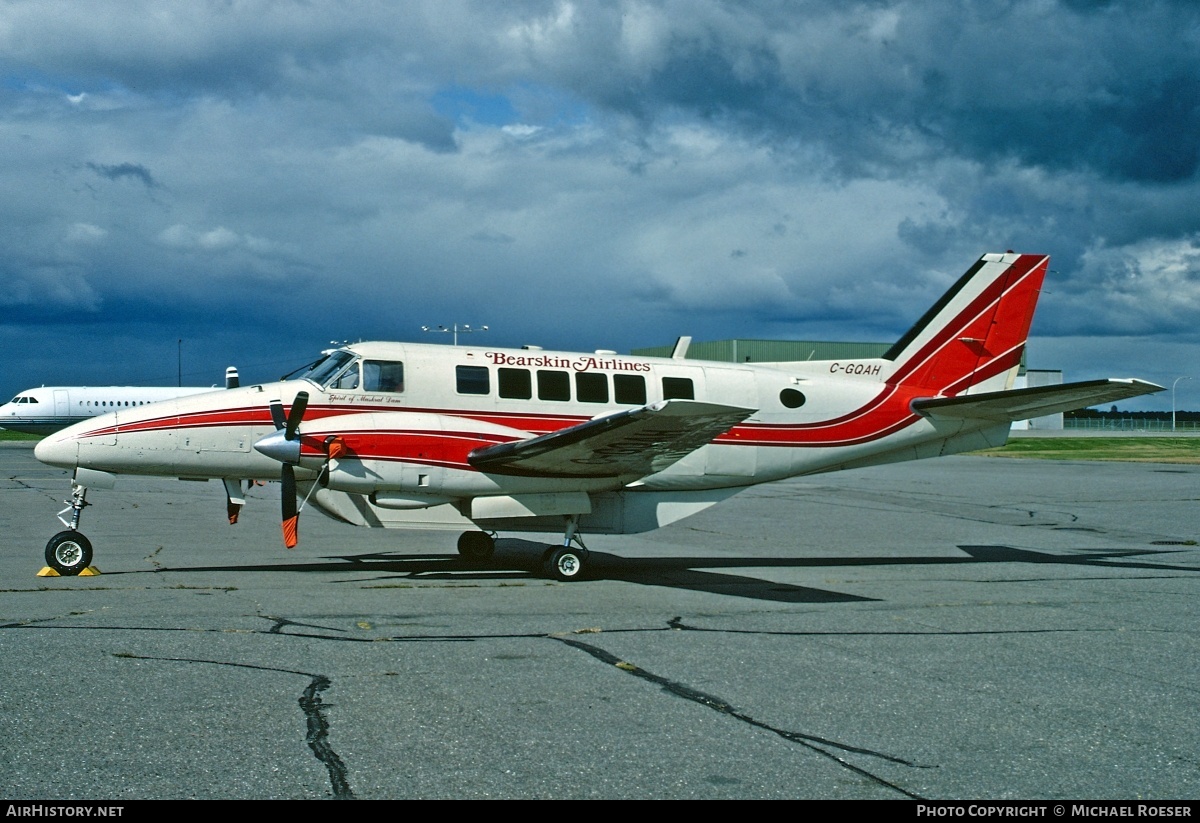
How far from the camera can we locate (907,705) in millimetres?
7473

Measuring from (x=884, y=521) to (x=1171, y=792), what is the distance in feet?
62.5

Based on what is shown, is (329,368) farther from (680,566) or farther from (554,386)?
(680,566)

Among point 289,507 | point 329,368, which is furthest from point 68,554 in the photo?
point 329,368

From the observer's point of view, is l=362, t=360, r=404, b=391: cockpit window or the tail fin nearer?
l=362, t=360, r=404, b=391: cockpit window

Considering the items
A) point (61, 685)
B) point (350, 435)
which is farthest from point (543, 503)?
point (61, 685)

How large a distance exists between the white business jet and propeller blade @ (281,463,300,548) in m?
45.4

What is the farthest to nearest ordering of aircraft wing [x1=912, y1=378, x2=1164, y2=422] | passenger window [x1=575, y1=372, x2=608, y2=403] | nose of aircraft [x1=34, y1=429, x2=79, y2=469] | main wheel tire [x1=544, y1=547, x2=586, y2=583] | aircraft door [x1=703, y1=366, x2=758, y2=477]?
aircraft door [x1=703, y1=366, x2=758, y2=477], passenger window [x1=575, y1=372, x2=608, y2=403], aircraft wing [x1=912, y1=378, x2=1164, y2=422], main wheel tire [x1=544, y1=547, x2=586, y2=583], nose of aircraft [x1=34, y1=429, x2=79, y2=469]

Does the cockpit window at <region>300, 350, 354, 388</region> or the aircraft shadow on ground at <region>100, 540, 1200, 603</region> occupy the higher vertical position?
the cockpit window at <region>300, 350, 354, 388</region>

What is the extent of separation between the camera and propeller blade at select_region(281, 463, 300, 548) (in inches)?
544

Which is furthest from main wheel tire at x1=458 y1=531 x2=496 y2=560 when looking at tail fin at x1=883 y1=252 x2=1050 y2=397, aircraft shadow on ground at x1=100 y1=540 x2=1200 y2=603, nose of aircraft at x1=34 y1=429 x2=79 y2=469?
tail fin at x1=883 y1=252 x2=1050 y2=397

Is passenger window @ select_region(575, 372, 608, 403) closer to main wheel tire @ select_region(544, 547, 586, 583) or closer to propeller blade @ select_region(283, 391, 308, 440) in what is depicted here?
main wheel tire @ select_region(544, 547, 586, 583)

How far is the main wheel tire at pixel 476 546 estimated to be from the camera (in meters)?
16.9

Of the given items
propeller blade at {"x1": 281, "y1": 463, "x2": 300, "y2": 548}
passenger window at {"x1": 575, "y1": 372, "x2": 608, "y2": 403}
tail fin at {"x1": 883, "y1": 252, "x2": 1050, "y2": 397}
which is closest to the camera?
propeller blade at {"x1": 281, "y1": 463, "x2": 300, "y2": 548}

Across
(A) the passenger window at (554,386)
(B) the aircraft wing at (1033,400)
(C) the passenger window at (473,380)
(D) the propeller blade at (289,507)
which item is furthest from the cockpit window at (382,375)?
(B) the aircraft wing at (1033,400)
